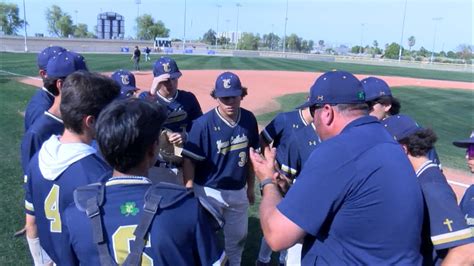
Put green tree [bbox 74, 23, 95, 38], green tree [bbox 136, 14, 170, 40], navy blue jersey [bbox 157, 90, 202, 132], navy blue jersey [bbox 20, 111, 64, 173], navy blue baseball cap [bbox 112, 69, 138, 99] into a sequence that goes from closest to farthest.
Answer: navy blue jersey [bbox 20, 111, 64, 173]
navy blue jersey [bbox 157, 90, 202, 132]
navy blue baseball cap [bbox 112, 69, 138, 99]
green tree [bbox 136, 14, 170, 40]
green tree [bbox 74, 23, 95, 38]

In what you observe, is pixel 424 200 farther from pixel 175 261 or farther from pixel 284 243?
pixel 175 261

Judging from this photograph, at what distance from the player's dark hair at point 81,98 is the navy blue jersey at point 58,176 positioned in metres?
0.16

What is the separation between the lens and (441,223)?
2496 mm

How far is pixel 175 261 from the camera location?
1.99 meters

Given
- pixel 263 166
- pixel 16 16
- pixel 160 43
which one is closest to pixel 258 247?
pixel 263 166

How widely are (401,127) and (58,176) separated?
2.46 metres

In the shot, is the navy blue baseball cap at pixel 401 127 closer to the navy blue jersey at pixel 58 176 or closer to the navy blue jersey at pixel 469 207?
the navy blue jersey at pixel 469 207

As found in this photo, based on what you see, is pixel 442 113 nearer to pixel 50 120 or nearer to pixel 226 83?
pixel 226 83

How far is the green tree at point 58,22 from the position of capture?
10512cm

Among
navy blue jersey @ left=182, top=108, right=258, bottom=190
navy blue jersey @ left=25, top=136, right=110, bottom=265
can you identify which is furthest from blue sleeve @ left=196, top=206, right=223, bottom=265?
navy blue jersey @ left=182, top=108, right=258, bottom=190

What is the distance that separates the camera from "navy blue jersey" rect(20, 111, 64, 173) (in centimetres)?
326

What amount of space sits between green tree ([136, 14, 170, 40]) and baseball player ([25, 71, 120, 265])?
109m

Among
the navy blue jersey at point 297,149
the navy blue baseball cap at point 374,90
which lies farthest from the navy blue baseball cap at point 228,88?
the navy blue baseball cap at point 374,90

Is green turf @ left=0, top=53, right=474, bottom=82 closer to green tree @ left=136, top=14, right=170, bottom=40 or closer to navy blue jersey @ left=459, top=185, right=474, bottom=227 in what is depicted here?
navy blue jersey @ left=459, top=185, right=474, bottom=227
